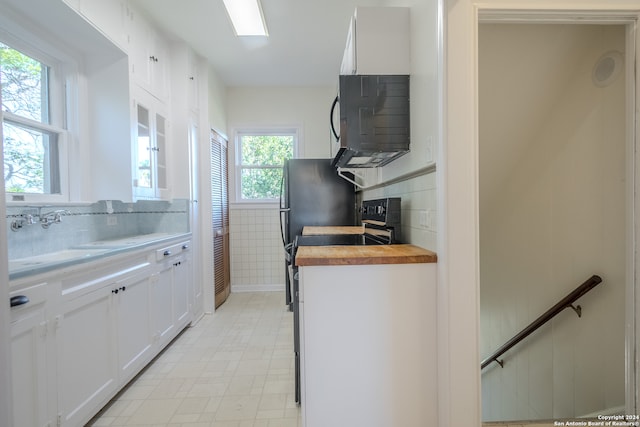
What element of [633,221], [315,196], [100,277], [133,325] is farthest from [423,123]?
[133,325]

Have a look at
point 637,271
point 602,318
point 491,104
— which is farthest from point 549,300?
point 491,104

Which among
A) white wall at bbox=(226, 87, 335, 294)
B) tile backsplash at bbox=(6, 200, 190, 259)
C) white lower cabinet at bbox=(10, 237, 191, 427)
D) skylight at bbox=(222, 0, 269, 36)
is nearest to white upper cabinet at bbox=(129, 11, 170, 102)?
skylight at bbox=(222, 0, 269, 36)

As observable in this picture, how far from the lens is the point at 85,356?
61.4 inches

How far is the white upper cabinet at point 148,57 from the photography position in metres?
2.38

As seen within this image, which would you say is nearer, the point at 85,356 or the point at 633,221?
the point at 633,221

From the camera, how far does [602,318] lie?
161 cm

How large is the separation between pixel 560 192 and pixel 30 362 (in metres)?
2.74

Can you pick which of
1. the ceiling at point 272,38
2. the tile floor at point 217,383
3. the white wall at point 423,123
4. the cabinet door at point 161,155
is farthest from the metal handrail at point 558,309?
the cabinet door at point 161,155

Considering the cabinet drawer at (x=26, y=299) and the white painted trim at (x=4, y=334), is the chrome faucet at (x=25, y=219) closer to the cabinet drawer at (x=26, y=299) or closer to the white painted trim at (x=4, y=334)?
the cabinet drawer at (x=26, y=299)

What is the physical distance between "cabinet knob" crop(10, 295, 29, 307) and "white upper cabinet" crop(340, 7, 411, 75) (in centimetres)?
180

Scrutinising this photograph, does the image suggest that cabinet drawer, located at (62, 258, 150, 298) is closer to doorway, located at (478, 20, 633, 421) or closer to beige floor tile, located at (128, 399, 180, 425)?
beige floor tile, located at (128, 399, 180, 425)

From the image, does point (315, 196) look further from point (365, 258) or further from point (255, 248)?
point (365, 258)

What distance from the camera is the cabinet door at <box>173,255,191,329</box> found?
8.73ft

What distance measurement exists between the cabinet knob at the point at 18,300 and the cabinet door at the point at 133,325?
0.59 meters
